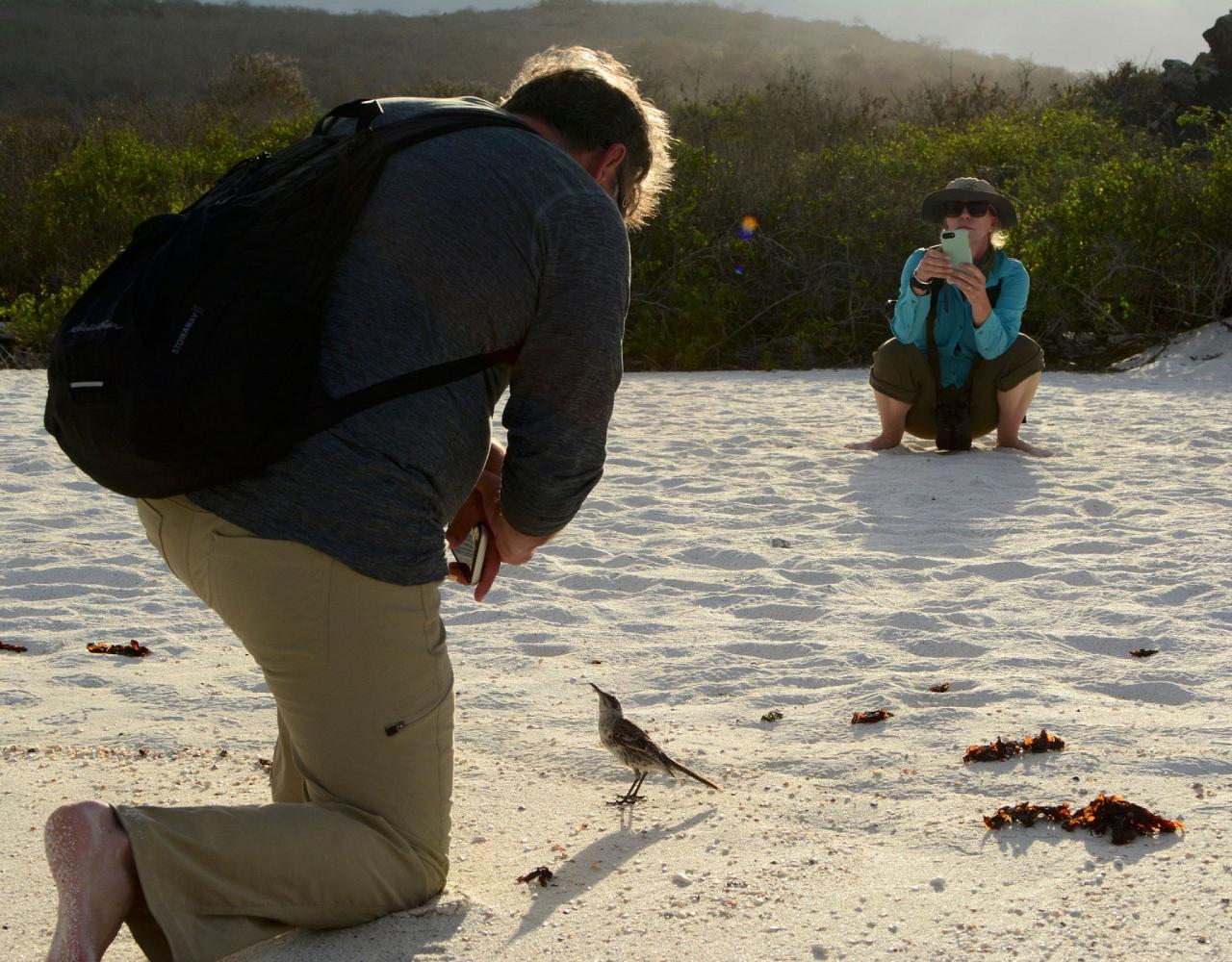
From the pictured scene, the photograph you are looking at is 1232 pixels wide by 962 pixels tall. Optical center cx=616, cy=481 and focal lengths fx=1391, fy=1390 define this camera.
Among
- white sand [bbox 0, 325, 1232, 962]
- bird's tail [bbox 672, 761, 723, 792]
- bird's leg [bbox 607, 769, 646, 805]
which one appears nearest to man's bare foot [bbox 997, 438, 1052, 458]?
white sand [bbox 0, 325, 1232, 962]

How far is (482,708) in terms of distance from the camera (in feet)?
13.2

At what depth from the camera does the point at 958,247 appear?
6590 mm

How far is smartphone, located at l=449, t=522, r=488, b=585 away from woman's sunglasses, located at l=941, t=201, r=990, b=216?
4733 mm

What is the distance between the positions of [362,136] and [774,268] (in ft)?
39.7

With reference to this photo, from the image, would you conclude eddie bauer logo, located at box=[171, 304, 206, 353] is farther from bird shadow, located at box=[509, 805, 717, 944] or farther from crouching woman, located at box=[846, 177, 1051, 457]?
crouching woman, located at box=[846, 177, 1051, 457]

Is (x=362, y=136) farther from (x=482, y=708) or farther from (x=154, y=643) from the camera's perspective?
(x=154, y=643)

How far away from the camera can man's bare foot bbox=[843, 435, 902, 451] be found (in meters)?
7.67

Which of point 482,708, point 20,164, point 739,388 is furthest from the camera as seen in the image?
point 20,164

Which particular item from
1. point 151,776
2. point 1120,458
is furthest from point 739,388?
point 151,776

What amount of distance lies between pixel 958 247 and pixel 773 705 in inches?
130

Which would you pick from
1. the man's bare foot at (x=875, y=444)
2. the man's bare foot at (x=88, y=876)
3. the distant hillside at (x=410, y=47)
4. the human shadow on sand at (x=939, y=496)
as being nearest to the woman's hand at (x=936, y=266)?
the human shadow on sand at (x=939, y=496)

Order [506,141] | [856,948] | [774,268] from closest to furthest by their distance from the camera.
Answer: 1. [506,141]
2. [856,948]
3. [774,268]

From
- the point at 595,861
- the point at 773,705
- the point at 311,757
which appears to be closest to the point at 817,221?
the point at 773,705

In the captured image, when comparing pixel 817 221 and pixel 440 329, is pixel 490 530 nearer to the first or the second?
pixel 440 329
